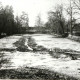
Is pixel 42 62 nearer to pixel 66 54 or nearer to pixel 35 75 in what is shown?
pixel 35 75

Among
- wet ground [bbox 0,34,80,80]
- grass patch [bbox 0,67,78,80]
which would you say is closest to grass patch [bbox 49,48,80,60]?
wet ground [bbox 0,34,80,80]

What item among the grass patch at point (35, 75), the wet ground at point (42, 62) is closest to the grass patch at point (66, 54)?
the wet ground at point (42, 62)

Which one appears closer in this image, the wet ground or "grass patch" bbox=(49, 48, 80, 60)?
the wet ground

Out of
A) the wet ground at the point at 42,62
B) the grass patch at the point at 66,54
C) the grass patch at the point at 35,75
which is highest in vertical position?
the grass patch at the point at 35,75

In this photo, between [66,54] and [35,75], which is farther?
[66,54]

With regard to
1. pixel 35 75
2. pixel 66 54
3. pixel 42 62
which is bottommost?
pixel 66 54

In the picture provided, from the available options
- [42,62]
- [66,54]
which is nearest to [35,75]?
[42,62]

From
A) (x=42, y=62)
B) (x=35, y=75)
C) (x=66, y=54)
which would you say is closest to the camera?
(x=35, y=75)

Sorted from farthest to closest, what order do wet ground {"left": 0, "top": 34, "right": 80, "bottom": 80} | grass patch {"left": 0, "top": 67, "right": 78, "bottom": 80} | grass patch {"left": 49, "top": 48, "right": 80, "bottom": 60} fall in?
grass patch {"left": 49, "top": 48, "right": 80, "bottom": 60} < wet ground {"left": 0, "top": 34, "right": 80, "bottom": 80} < grass patch {"left": 0, "top": 67, "right": 78, "bottom": 80}

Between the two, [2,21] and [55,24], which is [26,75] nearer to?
[2,21]

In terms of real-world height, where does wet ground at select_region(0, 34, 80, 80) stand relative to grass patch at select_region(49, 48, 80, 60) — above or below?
above

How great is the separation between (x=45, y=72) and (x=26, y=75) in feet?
3.91

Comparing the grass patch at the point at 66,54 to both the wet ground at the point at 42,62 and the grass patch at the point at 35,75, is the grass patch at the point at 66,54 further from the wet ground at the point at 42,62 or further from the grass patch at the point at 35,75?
the grass patch at the point at 35,75

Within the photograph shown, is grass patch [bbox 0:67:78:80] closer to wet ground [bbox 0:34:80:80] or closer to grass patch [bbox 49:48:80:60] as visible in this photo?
wet ground [bbox 0:34:80:80]
